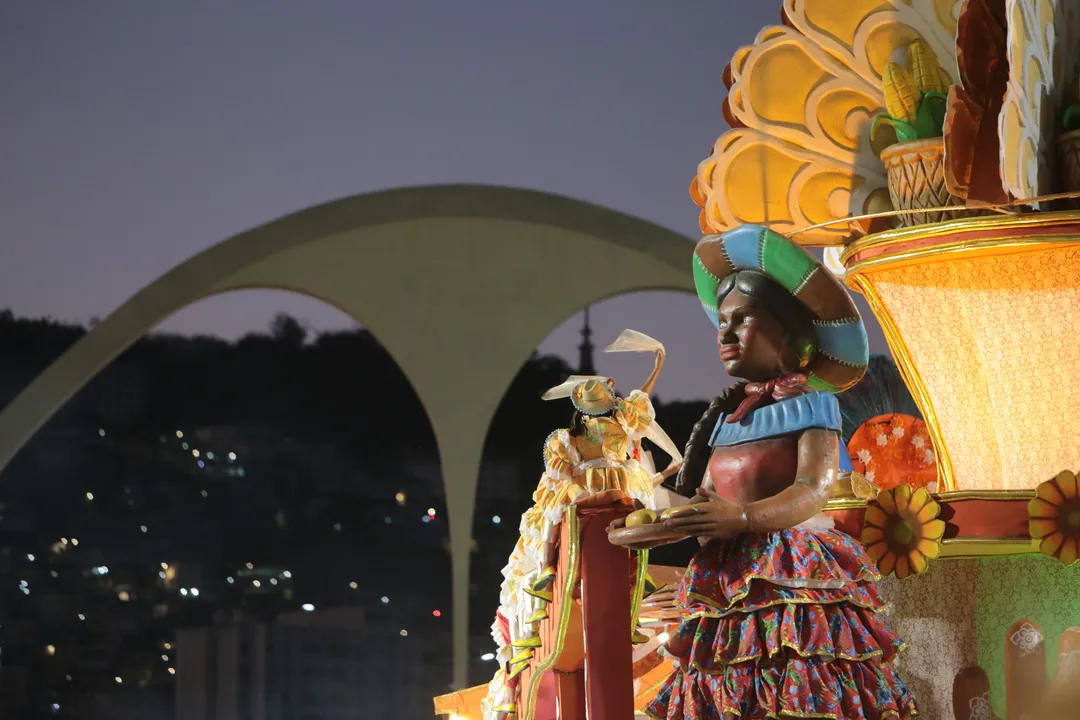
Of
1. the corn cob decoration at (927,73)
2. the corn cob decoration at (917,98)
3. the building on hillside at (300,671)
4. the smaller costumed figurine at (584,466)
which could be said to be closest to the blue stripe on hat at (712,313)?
the smaller costumed figurine at (584,466)

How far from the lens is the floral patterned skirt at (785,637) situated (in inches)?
109

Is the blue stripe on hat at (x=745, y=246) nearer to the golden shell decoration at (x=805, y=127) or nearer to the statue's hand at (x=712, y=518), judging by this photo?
the statue's hand at (x=712, y=518)

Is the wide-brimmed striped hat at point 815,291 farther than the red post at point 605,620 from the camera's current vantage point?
No

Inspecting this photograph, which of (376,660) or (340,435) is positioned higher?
(340,435)

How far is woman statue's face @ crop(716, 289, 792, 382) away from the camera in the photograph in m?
3.07

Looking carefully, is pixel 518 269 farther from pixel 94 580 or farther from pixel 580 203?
pixel 94 580

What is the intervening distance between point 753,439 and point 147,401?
9344 millimetres

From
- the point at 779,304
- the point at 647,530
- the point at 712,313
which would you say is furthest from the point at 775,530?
the point at 712,313

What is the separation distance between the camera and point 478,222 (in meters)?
8.38

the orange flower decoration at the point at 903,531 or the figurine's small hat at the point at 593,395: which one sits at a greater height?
the figurine's small hat at the point at 593,395

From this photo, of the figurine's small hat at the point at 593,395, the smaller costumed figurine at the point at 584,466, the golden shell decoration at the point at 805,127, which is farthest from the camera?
the golden shell decoration at the point at 805,127

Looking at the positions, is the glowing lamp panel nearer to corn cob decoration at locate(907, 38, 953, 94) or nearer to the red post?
corn cob decoration at locate(907, 38, 953, 94)

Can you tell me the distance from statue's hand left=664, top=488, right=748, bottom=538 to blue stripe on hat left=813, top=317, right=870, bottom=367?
503 millimetres

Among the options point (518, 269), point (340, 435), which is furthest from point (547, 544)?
point (340, 435)
